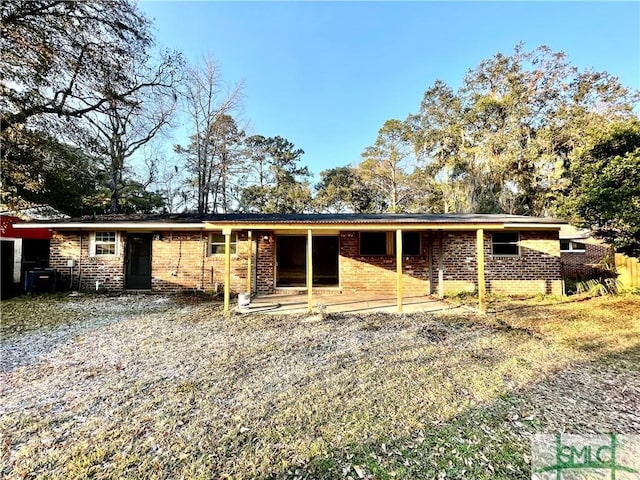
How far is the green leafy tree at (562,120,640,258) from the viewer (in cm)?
694

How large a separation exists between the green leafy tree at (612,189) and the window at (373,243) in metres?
4.82

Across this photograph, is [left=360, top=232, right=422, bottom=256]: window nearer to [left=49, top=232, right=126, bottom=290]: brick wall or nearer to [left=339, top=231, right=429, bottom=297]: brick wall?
[left=339, top=231, right=429, bottom=297]: brick wall

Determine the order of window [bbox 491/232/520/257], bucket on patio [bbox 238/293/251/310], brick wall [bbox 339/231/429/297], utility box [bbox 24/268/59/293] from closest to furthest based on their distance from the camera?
bucket on patio [bbox 238/293/251/310]
utility box [bbox 24/268/59/293]
window [bbox 491/232/520/257]
brick wall [bbox 339/231/429/297]

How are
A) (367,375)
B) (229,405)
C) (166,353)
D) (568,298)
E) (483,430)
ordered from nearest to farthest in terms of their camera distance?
(483,430) < (229,405) < (367,375) < (166,353) < (568,298)

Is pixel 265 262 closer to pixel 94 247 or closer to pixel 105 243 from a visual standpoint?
pixel 105 243

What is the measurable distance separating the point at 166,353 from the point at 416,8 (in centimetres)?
1096

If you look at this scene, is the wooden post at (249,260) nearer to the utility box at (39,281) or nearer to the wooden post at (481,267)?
the utility box at (39,281)

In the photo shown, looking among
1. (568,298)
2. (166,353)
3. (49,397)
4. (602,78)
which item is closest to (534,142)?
(602,78)

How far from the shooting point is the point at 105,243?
9.98 m

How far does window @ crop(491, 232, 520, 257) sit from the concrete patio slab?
2500 millimetres

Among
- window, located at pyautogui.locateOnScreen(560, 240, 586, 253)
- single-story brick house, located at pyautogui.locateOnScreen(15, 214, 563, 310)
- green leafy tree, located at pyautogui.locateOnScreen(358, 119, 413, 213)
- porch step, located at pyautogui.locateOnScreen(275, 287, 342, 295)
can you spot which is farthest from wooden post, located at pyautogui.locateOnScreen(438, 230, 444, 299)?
green leafy tree, located at pyautogui.locateOnScreen(358, 119, 413, 213)

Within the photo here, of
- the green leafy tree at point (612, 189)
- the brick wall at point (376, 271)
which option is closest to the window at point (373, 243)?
the brick wall at point (376, 271)

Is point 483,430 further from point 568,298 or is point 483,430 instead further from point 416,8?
point 416,8

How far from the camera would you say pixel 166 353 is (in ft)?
15.3
